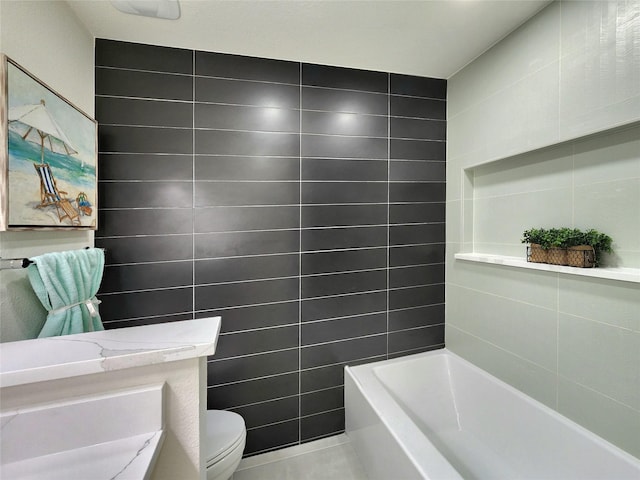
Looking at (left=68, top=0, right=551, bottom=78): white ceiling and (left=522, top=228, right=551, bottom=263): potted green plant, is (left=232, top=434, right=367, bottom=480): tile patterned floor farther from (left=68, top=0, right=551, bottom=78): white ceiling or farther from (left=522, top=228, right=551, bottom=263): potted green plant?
(left=68, top=0, right=551, bottom=78): white ceiling

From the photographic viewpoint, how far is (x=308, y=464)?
6.00ft

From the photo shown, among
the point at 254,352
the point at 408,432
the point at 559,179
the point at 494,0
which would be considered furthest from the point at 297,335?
the point at 494,0

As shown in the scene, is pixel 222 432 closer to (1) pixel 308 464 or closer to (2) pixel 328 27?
(1) pixel 308 464

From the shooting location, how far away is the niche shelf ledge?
47.4 inches

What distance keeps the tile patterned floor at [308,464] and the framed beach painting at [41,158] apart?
1738 mm

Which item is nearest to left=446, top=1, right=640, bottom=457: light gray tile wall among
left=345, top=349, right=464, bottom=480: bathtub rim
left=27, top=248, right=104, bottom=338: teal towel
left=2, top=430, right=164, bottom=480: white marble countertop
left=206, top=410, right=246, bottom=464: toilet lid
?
left=345, top=349, right=464, bottom=480: bathtub rim

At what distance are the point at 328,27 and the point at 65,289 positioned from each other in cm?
183

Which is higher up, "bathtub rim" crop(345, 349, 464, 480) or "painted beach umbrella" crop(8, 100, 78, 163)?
"painted beach umbrella" crop(8, 100, 78, 163)

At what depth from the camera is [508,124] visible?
1.71 metres

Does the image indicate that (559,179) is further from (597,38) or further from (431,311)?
(431,311)

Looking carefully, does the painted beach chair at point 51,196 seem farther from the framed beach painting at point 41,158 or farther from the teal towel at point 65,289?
the teal towel at point 65,289

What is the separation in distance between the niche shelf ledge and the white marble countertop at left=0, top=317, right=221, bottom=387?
163 cm

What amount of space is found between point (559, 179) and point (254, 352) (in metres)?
2.08

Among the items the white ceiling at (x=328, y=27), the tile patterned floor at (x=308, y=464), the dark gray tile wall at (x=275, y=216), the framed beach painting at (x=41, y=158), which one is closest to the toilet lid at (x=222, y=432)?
the dark gray tile wall at (x=275, y=216)
